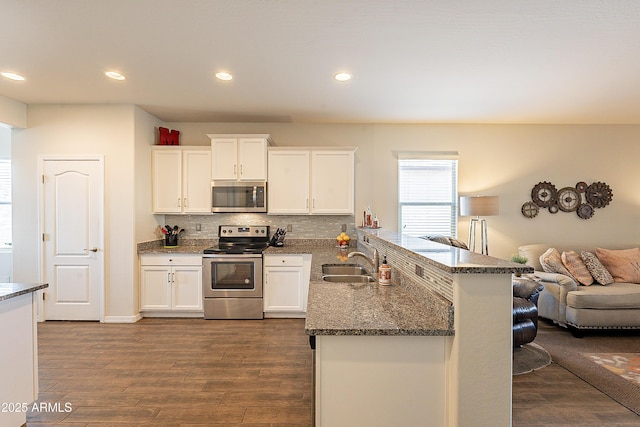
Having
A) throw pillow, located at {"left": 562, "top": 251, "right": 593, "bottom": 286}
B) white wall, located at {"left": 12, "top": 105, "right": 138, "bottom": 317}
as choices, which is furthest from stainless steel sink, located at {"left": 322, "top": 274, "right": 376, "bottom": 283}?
throw pillow, located at {"left": 562, "top": 251, "right": 593, "bottom": 286}

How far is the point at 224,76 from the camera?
118 inches

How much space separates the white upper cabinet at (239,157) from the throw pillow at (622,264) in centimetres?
458

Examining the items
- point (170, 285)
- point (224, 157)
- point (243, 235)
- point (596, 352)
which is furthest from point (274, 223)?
point (596, 352)

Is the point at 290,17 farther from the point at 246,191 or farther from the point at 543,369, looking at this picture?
the point at 543,369

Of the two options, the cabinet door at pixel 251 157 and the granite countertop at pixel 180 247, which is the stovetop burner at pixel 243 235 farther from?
the cabinet door at pixel 251 157

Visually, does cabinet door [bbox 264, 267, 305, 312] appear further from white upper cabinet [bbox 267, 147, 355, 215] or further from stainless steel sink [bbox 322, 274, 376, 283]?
stainless steel sink [bbox 322, 274, 376, 283]

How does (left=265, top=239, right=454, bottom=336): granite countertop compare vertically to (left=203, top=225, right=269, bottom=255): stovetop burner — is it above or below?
below

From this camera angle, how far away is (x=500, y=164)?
4.65 m

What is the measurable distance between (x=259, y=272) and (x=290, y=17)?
2.82 metres

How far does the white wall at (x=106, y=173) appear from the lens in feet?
12.5

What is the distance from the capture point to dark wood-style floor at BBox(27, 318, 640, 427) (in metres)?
2.07

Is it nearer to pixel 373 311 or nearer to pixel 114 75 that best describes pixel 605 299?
pixel 373 311

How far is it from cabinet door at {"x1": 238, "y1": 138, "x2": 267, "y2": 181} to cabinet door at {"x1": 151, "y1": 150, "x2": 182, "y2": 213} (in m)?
0.85

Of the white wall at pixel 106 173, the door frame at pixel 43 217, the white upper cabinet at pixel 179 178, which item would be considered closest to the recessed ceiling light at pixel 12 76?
the white wall at pixel 106 173
